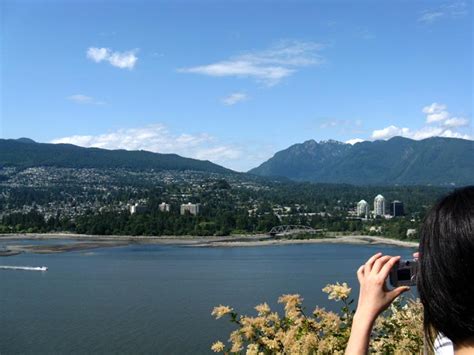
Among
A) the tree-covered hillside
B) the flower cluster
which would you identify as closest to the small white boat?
the flower cluster

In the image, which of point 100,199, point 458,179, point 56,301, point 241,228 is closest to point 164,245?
point 241,228

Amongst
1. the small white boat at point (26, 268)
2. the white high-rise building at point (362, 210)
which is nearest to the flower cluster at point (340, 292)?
the small white boat at point (26, 268)

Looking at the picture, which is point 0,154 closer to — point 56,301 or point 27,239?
point 27,239

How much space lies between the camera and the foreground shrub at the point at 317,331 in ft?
6.24

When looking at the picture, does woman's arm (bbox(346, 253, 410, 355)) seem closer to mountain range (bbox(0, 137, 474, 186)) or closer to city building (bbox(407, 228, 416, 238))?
city building (bbox(407, 228, 416, 238))

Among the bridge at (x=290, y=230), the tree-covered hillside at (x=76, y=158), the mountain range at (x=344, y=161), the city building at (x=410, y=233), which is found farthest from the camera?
the mountain range at (x=344, y=161)

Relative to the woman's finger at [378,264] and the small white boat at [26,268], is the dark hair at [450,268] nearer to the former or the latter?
the woman's finger at [378,264]

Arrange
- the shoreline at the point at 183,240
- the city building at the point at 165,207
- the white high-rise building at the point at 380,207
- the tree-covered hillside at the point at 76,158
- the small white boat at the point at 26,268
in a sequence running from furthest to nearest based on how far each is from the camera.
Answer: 1. the tree-covered hillside at the point at 76,158
2. the white high-rise building at the point at 380,207
3. the city building at the point at 165,207
4. the shoreline at the point at 183,240
5. the small white boat at the point at 26,268

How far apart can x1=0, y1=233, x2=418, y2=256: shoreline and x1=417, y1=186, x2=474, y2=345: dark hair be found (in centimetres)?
3153

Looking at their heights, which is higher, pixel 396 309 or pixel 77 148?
pixel 77 148

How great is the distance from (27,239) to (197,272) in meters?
22.4

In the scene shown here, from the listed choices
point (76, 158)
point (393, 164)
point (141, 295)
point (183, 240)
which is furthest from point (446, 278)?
point (393, 164)

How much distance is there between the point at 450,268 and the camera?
729 mm

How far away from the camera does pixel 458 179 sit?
424ft
